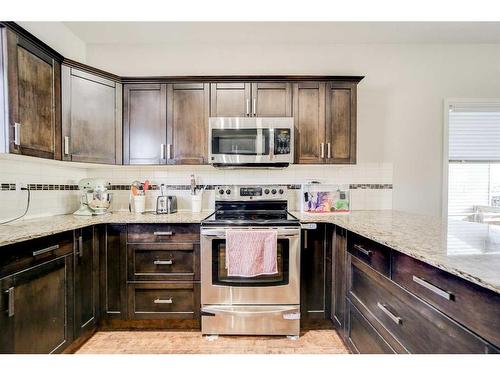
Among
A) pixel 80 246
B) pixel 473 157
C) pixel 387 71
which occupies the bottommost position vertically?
pixel 80 246

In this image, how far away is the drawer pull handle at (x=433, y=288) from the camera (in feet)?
3.02

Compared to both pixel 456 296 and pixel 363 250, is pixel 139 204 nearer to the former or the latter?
pixel 363 250

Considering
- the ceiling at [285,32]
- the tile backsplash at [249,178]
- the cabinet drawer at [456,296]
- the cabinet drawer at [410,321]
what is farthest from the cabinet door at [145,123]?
the cabinet drawer at [456,296]

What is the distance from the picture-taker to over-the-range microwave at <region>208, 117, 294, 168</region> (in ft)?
7.57

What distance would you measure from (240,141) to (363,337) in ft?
5.50

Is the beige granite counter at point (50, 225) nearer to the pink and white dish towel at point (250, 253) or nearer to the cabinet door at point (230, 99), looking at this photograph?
the pink and white dish towel at point (250, 253)

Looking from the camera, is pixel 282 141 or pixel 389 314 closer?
pixel 389 314

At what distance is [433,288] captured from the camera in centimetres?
98

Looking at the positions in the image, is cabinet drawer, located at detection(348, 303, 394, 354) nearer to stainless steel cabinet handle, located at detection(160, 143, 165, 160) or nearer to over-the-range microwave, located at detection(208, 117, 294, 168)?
over-the-range microwave, located at detection(208, 117, 294, 168)

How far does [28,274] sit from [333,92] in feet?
8.39

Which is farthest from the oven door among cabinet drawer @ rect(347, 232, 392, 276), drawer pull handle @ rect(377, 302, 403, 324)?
drawer pull handle @ rect(377, 302, 403, 324)

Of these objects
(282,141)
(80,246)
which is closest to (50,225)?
(80,246)
